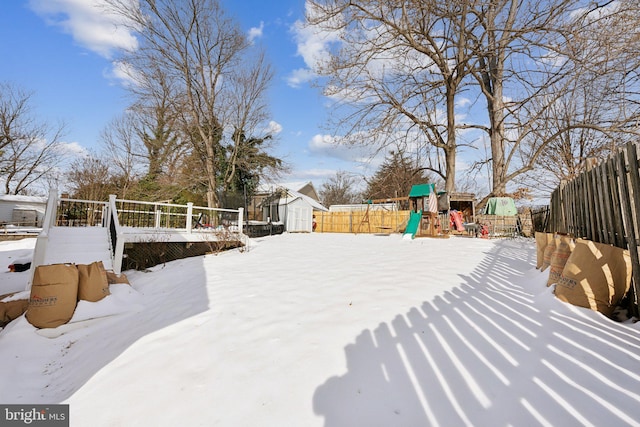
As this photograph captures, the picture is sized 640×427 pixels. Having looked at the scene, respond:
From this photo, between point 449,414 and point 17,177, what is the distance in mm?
31912

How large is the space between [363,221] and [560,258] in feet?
51.5

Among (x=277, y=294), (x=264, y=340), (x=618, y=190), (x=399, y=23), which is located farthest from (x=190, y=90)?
(x=618, y=190)

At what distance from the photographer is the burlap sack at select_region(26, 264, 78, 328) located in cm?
359

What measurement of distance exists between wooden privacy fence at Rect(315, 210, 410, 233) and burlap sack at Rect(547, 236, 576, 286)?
1374cm

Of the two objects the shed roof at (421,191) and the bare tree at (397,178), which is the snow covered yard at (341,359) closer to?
the shed roof at (421,191)

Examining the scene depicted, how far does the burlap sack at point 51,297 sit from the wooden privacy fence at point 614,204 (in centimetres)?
661

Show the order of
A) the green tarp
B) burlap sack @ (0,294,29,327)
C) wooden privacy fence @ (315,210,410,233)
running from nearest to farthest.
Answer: burlap sack @ (0,294,29,327) < the green tarp < wooden privacy fence @ (315,210,410,233)

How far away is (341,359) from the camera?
2084 millimetres

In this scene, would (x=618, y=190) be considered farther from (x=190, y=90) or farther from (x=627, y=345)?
(x=190, y=90)

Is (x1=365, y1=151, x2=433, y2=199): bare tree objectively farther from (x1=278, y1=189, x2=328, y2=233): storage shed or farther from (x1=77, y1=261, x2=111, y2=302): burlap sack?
(x1=77, y1=261, x2=111, y2=302): burlap sack

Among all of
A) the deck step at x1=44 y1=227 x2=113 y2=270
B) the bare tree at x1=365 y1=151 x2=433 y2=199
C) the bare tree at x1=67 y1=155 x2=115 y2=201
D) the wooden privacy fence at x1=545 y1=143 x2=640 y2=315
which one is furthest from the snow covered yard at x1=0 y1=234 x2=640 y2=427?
the bare tree at x1=365 y1=151 x2=433 y2=199

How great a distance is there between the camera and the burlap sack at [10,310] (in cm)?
430
